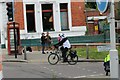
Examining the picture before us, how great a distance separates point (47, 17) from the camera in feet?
121

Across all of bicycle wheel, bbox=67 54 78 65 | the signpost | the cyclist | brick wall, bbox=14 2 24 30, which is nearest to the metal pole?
the signpost

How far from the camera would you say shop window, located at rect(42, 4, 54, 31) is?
36681 mm

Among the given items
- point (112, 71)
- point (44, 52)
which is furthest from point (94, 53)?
point (112, 71)

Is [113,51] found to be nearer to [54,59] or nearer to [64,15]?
[54,59]

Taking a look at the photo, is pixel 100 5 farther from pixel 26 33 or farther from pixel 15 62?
pixel 26 33

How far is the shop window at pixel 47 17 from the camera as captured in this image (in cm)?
3668

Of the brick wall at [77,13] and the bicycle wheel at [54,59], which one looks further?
the brick wall at [77,13]

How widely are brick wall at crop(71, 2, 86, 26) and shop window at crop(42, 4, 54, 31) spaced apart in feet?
7.23

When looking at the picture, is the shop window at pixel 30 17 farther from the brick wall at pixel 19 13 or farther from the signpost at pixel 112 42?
the signpost at pixel 112 42

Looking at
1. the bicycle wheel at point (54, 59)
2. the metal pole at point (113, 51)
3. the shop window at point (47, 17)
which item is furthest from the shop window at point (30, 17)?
the metal pole at point (113, 51)

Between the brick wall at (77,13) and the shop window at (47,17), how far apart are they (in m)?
2.20

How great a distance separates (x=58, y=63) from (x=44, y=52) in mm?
8380

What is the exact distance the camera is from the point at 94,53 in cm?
2630

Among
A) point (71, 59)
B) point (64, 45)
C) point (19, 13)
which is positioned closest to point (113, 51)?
point (64, 45)
